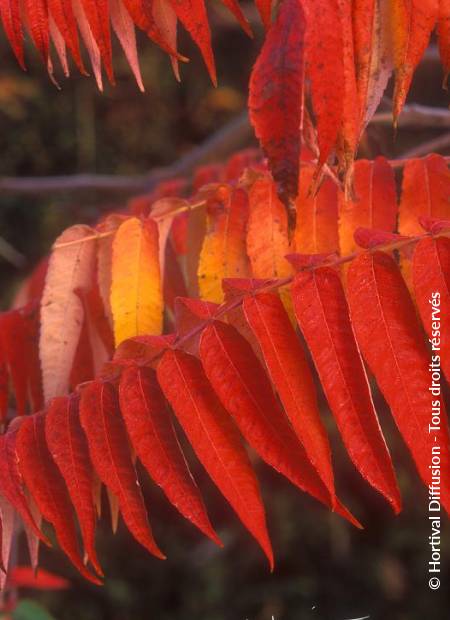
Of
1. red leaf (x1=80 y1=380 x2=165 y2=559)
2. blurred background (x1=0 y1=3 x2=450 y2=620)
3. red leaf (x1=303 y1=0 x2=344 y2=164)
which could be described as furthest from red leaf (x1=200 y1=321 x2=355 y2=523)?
blurred background (x1=0 y1=3 x2=450 y2=620)

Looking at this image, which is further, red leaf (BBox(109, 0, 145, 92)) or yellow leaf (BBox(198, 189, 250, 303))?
yellow leaf (BBox(198, 189, 250, 303))

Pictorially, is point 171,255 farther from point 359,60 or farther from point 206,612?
point 206,612

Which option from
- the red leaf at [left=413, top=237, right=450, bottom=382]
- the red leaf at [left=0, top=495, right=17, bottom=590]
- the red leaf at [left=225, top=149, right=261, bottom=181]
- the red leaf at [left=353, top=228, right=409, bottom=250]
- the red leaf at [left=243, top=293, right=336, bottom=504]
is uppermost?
the red leaf at [left=225, top=149, right=261, bottom=181]

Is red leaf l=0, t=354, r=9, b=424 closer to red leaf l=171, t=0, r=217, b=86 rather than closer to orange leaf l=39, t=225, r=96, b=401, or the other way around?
orange leaf l=39, t=225, r=96, b=401

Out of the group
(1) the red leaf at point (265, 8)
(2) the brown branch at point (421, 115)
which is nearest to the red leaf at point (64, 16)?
(1) the red leaf at point (265, 8)

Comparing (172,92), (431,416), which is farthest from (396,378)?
(172,92)

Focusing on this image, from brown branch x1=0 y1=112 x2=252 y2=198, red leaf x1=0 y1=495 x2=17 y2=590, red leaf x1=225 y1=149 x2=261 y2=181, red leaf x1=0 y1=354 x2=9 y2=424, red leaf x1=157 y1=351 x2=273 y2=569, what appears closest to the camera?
red leaf x1=157 y1=351 x2=273 y2=569
